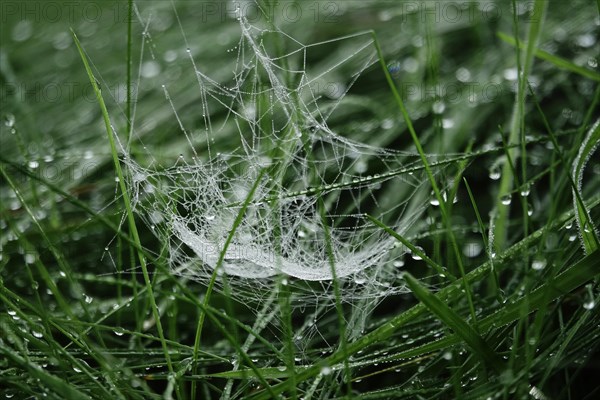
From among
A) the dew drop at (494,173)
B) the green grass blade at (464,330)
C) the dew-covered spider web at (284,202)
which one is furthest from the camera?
the dew drop at (494,173)

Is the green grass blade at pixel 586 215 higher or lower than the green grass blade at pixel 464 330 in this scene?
higher

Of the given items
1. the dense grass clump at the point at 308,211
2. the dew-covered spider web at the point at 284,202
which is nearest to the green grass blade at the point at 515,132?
the dense grass clump at the point at 308,211

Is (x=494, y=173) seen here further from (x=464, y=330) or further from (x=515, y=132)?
(x=464, y=330)

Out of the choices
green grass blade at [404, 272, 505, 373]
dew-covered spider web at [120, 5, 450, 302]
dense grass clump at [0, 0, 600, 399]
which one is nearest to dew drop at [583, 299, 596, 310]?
dense grass clump at [0, 0, 600, 399]

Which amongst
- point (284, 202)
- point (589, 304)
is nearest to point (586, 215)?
point (589, 304)

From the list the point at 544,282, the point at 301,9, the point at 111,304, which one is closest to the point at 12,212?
the point at 111,304

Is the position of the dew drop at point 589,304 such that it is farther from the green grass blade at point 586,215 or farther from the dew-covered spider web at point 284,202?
the dew-covered spider web at point 284,202

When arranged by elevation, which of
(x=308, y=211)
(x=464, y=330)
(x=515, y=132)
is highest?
(x=515, y=132)

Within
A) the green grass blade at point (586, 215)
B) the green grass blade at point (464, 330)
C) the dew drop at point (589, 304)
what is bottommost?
the green grass blade at point (464, 330)
